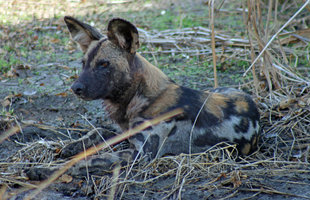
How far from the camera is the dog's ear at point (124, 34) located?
11.1 feet

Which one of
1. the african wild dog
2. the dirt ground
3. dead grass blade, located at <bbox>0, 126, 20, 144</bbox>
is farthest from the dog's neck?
dead grass blade, located at <bbox>0, 126, 20, 144</bbox>

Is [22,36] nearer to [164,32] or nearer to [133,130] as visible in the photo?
[164,32]

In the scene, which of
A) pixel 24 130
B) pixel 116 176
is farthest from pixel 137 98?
pixel 24 130

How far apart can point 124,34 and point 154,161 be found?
1118mm

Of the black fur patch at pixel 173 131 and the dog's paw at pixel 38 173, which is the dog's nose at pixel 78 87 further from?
the black fur patch at pixel 173 131

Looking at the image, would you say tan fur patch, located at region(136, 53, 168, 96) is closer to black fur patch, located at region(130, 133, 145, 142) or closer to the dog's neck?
the dog's neck

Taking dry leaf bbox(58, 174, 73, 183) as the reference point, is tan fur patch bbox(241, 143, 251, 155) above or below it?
below

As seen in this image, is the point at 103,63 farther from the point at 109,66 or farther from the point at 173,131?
the point at 173,131

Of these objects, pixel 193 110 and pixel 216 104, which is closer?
pixel 193 110

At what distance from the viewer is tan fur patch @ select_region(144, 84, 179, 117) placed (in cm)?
352

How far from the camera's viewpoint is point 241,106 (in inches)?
151

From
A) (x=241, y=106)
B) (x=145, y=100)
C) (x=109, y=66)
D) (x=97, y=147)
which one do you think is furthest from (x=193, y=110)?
(x=97, y=147)

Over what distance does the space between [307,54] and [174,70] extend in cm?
192

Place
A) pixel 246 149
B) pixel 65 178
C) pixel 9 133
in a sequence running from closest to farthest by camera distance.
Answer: pixel 65 178 → pixel 246 149 → pixel 9 133
